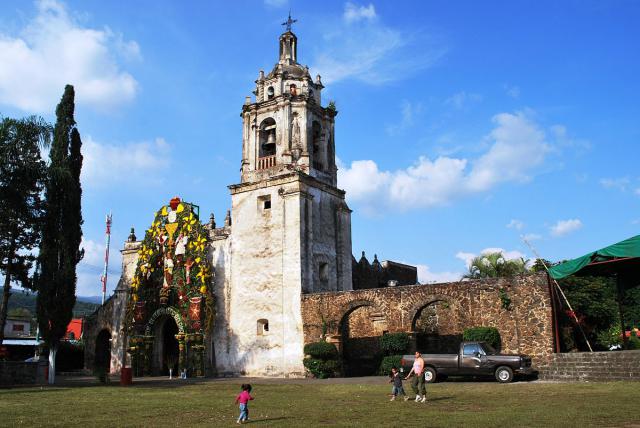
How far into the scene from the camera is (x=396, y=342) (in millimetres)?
24125

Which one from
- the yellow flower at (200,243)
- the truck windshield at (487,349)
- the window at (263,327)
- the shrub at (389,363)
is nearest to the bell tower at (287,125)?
the yellow flower at (200,243)

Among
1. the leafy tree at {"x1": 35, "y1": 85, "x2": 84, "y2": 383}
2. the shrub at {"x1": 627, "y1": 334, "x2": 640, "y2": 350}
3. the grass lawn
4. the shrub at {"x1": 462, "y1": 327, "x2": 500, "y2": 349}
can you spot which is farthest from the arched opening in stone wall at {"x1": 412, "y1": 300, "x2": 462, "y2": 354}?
the leafy tree at {"x1": 35, "y1": 85, "x2": 84, "y2": 383}

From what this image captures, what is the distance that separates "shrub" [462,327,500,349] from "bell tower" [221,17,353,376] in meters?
7.79

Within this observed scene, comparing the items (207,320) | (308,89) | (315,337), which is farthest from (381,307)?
(308,89)

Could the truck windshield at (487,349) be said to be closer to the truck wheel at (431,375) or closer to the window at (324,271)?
the truck wheel at (431,375)

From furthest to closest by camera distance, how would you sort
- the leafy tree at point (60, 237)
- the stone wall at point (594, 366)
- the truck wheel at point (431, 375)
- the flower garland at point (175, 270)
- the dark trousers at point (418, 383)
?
1. the flower garland at point (175, 270)
2. the leafy tree at point (60, 237)
3. the truck wheel at point (431, 375)
4. the stone wall at point (594, 366)
5. the dark trousers at point (418, 383)

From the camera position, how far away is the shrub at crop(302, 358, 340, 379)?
25.2m

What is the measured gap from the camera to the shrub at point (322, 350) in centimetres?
2527

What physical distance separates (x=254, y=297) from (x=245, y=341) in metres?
2.10

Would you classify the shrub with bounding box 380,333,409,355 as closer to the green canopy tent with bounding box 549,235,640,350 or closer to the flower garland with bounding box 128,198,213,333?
the green canopy tent with bounding box 549,235,640,350

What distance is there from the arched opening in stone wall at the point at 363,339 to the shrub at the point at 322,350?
3.05 metres

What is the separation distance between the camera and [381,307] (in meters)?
25.5

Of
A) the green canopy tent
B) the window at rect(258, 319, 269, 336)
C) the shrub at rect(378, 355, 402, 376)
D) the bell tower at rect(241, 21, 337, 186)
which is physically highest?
the bell tower at rect(241, 21, 337, 186)

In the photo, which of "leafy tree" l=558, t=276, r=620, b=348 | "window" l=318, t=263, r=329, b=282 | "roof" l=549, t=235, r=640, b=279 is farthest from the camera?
"leafy tree" l=558, t=276, r=620, b=348
